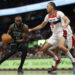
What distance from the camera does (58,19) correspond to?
6.45 meters

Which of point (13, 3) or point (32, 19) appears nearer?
point (32, 19)

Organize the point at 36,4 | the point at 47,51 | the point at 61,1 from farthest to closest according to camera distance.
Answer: the point at 36,4
the point at 61,1
the point at 47,51

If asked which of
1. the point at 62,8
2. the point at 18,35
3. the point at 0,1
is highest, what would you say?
the point at 0,1

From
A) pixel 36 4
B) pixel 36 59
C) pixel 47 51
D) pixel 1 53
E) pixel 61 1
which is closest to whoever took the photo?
pixel 47 51

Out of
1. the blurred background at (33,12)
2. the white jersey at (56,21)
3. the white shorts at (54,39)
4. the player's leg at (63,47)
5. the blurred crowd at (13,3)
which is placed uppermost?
the blurred crowd at (13,3)

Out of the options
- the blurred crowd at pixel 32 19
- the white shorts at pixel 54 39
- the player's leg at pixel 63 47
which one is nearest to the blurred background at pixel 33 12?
the blurred crowd at pixel 32 19

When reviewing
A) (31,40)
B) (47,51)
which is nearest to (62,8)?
(31,40)

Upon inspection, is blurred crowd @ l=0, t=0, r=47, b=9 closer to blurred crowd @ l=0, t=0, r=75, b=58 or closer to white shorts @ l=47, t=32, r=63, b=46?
blurred crowd @ l=0, t=0, r=75, b=58

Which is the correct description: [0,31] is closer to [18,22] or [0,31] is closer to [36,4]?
[36,4]

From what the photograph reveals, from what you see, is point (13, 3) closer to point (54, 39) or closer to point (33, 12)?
point (33, 12)

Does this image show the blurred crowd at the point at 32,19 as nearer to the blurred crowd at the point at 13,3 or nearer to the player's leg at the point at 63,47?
the blurred crowd at the point at 13,3

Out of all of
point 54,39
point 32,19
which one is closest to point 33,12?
point 32,19

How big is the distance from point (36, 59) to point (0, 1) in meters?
10.8

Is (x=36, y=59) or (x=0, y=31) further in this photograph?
(x=0, y=31)
